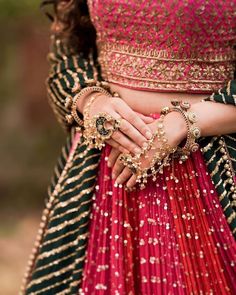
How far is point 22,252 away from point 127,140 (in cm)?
225

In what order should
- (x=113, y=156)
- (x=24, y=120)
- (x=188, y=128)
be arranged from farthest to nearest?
(x=24, y=120), (x=113, y=156), (x=188, y=128)

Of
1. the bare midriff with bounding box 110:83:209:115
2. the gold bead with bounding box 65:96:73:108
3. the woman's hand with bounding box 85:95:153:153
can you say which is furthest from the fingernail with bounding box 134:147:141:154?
the gold bead with bounding box 65:96:73:108

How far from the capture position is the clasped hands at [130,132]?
144cm

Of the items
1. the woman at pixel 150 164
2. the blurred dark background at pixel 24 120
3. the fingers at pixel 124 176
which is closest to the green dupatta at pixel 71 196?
the woman at pixel 150 164

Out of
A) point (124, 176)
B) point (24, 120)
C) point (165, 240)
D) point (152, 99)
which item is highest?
point (24, 120)

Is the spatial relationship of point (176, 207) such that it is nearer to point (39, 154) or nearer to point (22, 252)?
point (22, 252)

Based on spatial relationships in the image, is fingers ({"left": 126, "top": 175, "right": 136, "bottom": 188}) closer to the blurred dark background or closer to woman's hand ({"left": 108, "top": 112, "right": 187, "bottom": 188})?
woman's hand ({"left": 108, "top": 112, "right": 187, "bottom": 188})

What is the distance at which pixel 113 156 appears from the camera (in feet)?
5.05

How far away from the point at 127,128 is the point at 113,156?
0.34 ft

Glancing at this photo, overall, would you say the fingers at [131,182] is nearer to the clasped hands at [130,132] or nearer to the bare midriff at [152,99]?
the clasped hands at [130,132]

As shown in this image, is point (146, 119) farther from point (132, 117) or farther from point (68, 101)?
point (68, 101)

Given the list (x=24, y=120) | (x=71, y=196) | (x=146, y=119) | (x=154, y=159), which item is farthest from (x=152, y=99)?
(x=24, y=120)

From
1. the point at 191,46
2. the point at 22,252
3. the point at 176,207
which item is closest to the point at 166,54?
the point at 191,46

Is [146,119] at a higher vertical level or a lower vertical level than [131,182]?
higher
